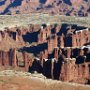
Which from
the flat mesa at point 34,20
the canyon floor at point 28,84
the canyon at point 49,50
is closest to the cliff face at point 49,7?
the flat mesa at point 34,20

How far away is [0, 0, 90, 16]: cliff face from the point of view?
14300 cm

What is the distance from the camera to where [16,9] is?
15125 centimetres

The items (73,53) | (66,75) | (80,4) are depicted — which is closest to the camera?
(66,75)

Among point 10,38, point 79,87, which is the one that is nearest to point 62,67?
point 79,87

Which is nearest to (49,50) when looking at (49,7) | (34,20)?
(34,20)

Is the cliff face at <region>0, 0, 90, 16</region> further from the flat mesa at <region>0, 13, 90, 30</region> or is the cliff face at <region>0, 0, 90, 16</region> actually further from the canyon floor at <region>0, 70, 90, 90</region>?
the canyon floor at <region>0, 70, 90, 90</region>

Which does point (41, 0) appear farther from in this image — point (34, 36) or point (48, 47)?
point (48, 47)

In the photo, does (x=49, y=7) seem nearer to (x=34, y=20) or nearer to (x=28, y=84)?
(x=34, y=20)

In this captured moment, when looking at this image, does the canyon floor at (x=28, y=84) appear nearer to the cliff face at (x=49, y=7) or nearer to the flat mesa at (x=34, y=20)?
the flat mesa at (x=34, y=20)

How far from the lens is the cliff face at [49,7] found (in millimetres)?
143000

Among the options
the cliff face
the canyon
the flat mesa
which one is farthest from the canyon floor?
the cliff face

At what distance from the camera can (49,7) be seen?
147 metres

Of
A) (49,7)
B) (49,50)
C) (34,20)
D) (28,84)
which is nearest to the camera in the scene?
(28,84)

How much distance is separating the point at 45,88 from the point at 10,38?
2068 inches
